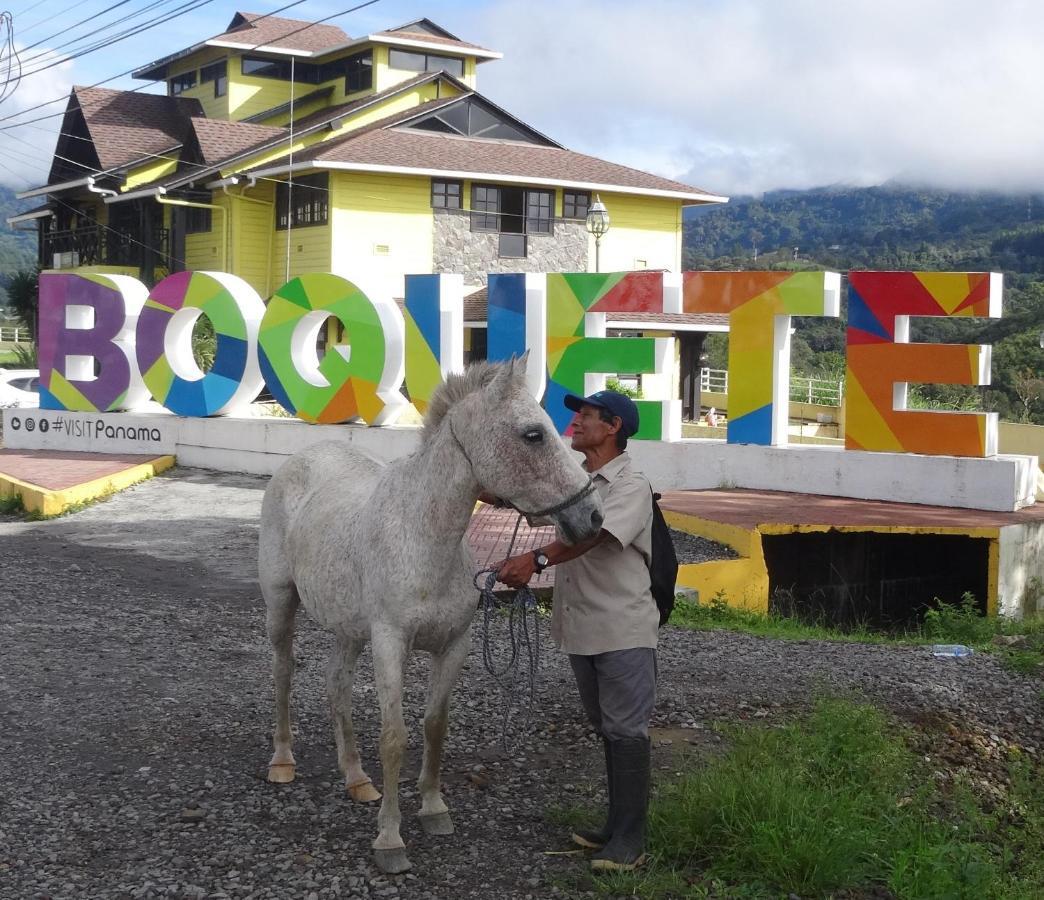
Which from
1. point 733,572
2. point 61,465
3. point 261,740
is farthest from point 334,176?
point 261,740

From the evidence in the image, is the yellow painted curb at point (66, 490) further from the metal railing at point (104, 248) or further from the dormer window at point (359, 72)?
the dormer window at point (359, 72)

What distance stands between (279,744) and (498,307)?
416 inches

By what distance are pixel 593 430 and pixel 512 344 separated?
11000 millimetres

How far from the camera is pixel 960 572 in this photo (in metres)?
12.7

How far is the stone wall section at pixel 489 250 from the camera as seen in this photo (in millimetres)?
30125

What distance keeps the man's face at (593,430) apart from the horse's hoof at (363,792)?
193cm

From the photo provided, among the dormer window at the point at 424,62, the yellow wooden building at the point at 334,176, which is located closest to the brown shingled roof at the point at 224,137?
the yellow wooden building at the point at 334,176

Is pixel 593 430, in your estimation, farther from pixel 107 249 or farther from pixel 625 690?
pixel 107 249

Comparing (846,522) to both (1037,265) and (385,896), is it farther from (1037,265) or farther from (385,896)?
(1037,265)

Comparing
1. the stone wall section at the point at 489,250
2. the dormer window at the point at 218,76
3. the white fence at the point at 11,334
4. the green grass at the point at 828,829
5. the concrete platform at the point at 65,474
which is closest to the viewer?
the green grass at the point at 828,829

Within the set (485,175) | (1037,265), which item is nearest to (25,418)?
(485,175)

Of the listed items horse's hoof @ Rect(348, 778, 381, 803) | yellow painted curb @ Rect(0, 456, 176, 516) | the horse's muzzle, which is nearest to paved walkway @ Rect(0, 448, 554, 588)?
yellow painted curb @ Rect(0, 456, 176, 516)

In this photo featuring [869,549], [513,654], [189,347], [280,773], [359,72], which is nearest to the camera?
[513,654]

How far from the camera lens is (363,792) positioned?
18.9 ft
